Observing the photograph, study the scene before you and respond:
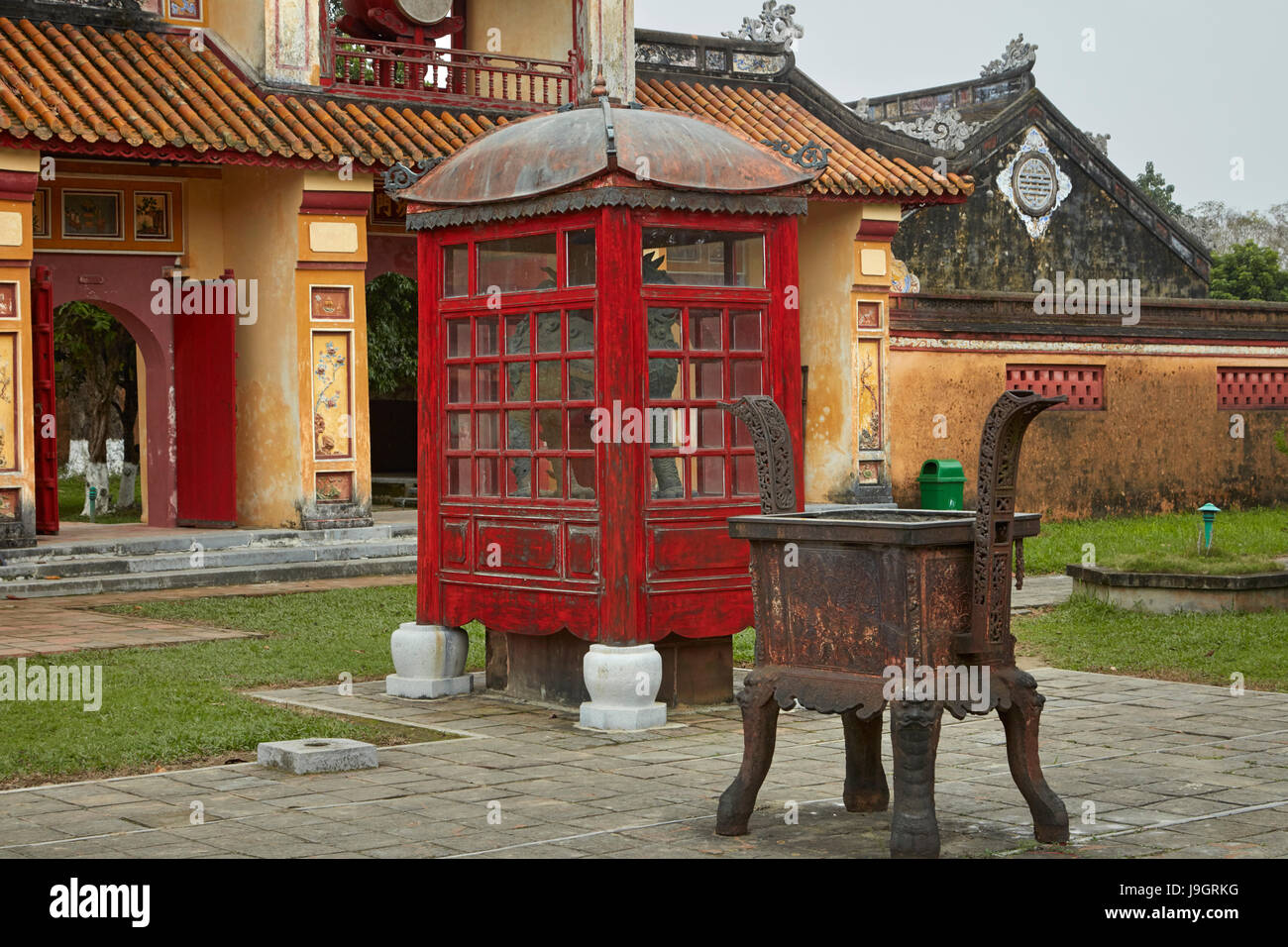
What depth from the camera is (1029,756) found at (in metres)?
5.68

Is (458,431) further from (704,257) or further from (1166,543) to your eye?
(1166,543)

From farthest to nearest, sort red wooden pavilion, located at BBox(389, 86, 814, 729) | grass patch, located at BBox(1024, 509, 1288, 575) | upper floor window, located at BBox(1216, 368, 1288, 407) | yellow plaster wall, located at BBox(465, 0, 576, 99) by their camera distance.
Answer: upper floor window, located at BBox(1216, 368, 1288, 407) < yellow plaster wall, located at BBox(465, 0, 576, 99) < grass patch, located at BBox(1024, 509, 1288, 575) < red wooden pavilion, located at BBox(389, 86, 814, 729)

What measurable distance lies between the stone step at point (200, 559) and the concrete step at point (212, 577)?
0.07 meters

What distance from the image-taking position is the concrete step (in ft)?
45.6

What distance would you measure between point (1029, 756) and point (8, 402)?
11042 millimetres

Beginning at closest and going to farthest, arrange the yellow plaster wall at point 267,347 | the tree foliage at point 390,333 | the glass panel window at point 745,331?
the glass panel window at point 745,331 → the yellow plaster wall at point 267,347 → the tree foliage at point 390,333

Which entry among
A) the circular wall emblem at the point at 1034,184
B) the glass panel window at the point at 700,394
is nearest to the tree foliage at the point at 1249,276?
the circular wall emblem at the point at 1034,184

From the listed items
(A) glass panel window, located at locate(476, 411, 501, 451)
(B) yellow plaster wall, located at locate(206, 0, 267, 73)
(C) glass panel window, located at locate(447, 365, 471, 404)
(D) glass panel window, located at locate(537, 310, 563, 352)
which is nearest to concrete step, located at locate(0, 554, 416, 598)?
(B) yellow plaster wall, located at locate(206, 0, 267, 73)

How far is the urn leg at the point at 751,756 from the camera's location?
5.75m

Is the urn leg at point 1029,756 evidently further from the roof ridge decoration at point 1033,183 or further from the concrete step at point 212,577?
Answer: the roof ridge decoration at point 1033,183

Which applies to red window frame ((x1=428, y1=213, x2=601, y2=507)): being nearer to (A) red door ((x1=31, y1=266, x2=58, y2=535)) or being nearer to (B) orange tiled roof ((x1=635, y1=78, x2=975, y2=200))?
(A) red door ((x1=31, y1=266, x2=58, y2=535))

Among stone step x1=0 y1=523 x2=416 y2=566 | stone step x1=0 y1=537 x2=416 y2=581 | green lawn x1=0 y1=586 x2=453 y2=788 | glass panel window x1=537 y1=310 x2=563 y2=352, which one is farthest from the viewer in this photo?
stone step x1=0 y1=523 x2=416 y2=566

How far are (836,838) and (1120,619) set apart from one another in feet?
21.1

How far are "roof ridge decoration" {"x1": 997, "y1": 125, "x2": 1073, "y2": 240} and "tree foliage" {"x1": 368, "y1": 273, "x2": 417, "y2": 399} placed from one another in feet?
31.7
